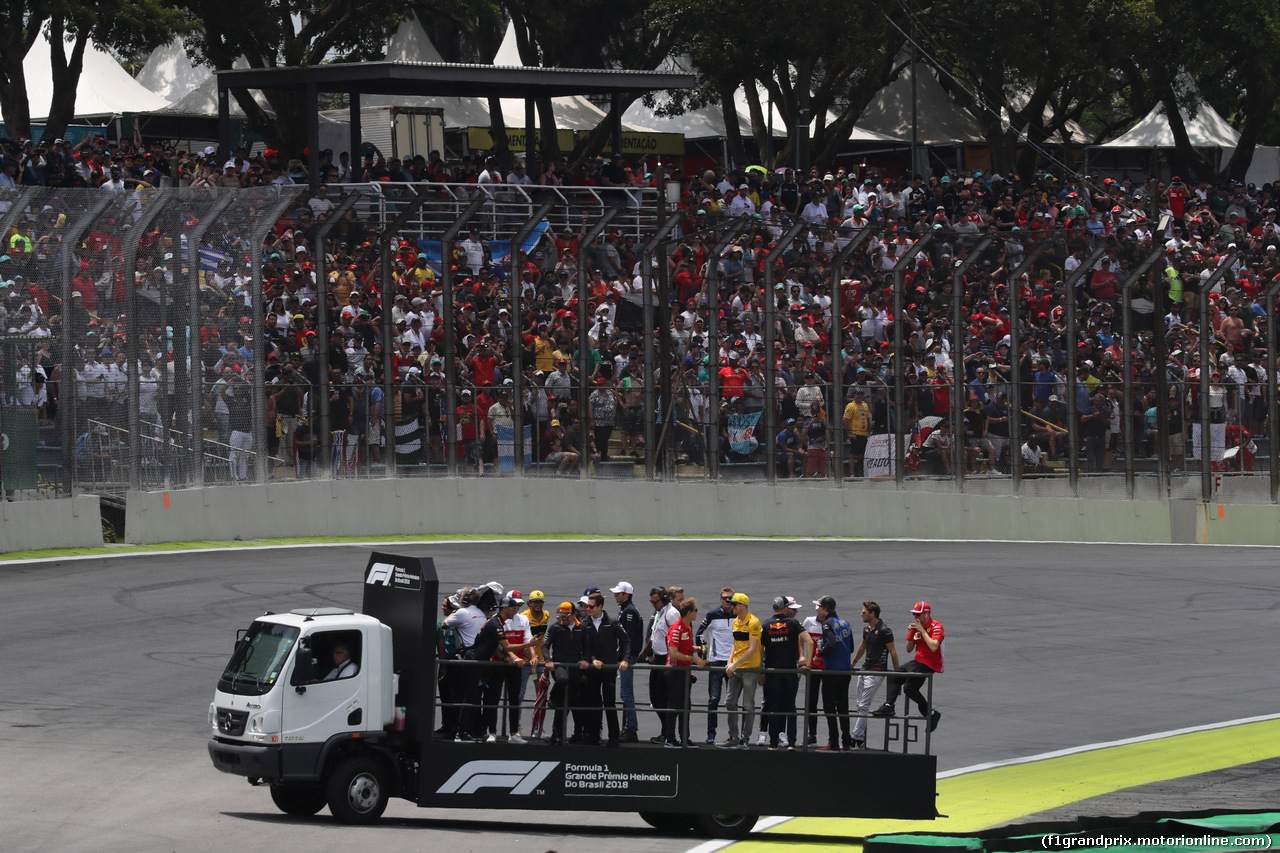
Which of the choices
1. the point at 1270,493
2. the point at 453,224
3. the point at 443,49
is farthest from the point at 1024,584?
the point at 443,49

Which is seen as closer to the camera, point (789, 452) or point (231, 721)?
point (231, 721)

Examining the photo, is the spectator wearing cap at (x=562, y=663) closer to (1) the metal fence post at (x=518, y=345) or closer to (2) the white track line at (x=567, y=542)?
(2) the white track line at (x=567, y=542)

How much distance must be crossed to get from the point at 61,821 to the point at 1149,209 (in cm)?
3099

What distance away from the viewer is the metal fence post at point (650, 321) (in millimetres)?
27781

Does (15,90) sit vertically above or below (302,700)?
above

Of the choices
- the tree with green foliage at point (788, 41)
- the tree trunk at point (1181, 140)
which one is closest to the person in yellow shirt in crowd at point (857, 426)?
the tree with green foliage at point (788, 41)

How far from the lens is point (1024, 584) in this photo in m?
24.6

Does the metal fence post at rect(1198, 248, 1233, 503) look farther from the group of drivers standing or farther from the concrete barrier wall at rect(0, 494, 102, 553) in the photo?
the concrete barrier wall at rect(0, 494, 102, 553)

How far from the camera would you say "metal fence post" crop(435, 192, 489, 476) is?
2712 centimetres

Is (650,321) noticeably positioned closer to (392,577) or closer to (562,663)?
(392,577)

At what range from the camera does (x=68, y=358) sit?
966 inches

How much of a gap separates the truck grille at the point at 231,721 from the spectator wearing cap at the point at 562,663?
247 centimetres

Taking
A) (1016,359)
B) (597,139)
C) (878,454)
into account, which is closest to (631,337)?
(878,454)

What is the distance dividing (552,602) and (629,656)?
284 inches
